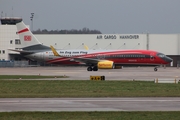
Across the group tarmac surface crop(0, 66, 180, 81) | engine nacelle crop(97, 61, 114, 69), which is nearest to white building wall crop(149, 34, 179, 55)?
tarmac surface crop(0, 66, 180, 81)

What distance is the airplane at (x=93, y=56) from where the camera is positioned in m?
73.1

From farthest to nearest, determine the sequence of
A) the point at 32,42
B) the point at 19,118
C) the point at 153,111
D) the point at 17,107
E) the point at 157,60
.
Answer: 1. the point at 32,42
2. the point at 157,60
3. the point at 17,107
4. the point at 153,111
5. the point at 19,118

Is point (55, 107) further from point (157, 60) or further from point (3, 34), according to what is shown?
point (3, 34)

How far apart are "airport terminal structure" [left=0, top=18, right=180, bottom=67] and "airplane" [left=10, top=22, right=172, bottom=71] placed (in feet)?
71.5

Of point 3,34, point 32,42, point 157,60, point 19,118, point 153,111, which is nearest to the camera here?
point 19,118

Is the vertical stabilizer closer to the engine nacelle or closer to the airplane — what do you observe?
the airplane

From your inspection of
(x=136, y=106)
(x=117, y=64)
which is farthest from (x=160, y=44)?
(x=136, y=106)

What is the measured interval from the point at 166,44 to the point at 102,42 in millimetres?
13830

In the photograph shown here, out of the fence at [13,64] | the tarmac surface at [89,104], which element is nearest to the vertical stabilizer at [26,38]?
the fence at [13,64]

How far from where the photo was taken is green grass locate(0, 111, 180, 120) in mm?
19297

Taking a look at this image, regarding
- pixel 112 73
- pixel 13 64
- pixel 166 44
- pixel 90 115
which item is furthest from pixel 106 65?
pixel 90 115

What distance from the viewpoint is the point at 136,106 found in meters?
23.4

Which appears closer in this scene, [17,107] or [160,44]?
[17,107]

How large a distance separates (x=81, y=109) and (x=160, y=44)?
81.0 m
